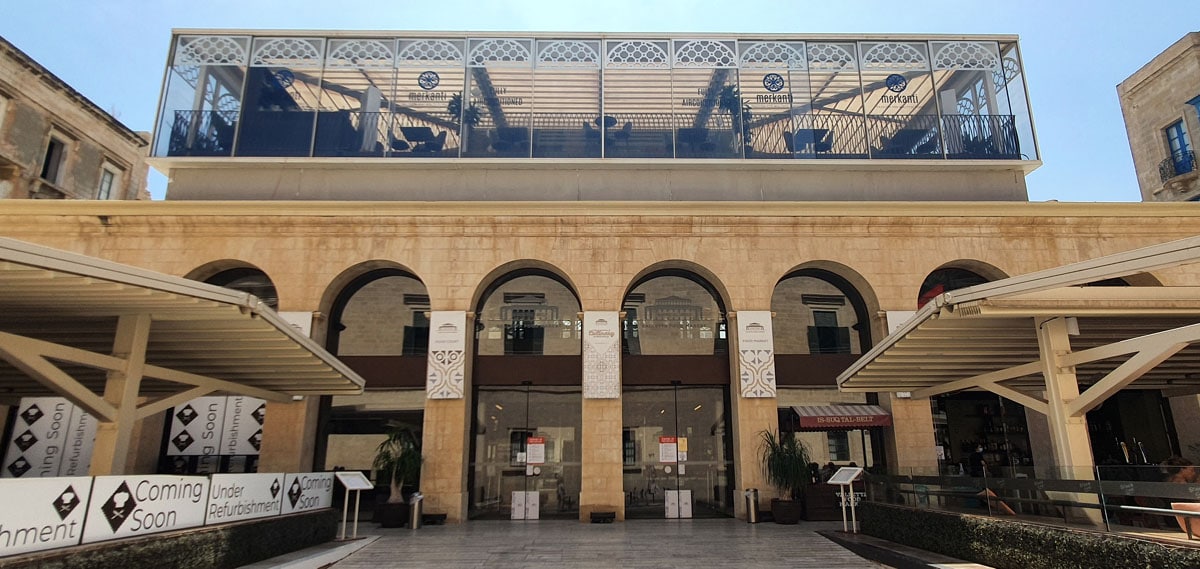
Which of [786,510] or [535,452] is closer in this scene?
[786,510]

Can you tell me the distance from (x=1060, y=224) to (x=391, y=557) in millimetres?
20373

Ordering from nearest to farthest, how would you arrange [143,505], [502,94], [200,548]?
1. [143,505]
2. [200,548]
3. [502,94]

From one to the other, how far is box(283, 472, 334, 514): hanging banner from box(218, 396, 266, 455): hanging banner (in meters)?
5.15

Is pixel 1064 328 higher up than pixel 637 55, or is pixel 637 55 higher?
pixel 637 55

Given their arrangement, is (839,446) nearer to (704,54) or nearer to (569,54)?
(704,54)

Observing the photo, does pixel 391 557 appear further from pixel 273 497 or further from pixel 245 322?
pixel 245 322

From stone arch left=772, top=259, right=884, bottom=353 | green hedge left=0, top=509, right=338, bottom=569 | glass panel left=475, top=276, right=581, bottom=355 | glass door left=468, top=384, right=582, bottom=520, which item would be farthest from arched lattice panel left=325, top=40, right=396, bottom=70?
stone arch left=772, top=259, right=884, bottom=353

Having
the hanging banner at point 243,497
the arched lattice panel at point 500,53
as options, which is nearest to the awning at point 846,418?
the hanging banner at point 243,497

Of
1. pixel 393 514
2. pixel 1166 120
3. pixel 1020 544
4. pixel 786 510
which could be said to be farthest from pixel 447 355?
pixel 1166 120

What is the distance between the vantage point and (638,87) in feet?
69.9

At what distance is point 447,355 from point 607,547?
7621 millimetres

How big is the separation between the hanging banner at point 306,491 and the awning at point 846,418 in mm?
12415

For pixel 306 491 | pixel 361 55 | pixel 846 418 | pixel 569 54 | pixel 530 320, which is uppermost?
pixel 569 54

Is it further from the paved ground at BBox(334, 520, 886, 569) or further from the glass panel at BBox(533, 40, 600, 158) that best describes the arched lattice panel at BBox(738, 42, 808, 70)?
the paved ground at BBox(334, 520, 886, 569)
